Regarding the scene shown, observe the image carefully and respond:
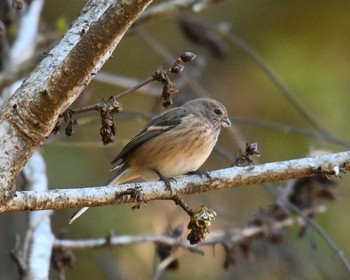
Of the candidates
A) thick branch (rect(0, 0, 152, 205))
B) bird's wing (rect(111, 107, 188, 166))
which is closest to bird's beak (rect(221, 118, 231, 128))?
bird's wing (rect(111, 107, 188, 166))

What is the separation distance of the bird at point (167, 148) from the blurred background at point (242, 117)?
118 cm

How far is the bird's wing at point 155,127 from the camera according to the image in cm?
589

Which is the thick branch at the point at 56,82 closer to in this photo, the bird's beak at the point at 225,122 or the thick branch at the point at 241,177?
the thick branch at the point at 241,177

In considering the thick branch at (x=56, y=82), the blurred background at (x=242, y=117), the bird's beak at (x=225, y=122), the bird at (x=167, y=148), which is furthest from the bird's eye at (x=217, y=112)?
the thick branch at (x=56, y=82)

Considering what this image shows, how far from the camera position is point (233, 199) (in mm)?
9031

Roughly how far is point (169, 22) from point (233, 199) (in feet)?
8.03

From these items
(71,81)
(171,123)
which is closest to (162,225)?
(171,123)

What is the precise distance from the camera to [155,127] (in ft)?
19.9

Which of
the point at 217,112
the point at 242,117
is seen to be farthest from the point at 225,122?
the point at 242,117

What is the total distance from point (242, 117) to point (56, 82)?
15.4ft

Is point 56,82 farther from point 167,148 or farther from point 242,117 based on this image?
point 242,117

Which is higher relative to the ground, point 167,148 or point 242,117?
point 167,148

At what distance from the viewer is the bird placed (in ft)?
18.8

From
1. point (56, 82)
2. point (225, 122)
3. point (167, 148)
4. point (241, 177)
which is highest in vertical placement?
point (56, 82)
